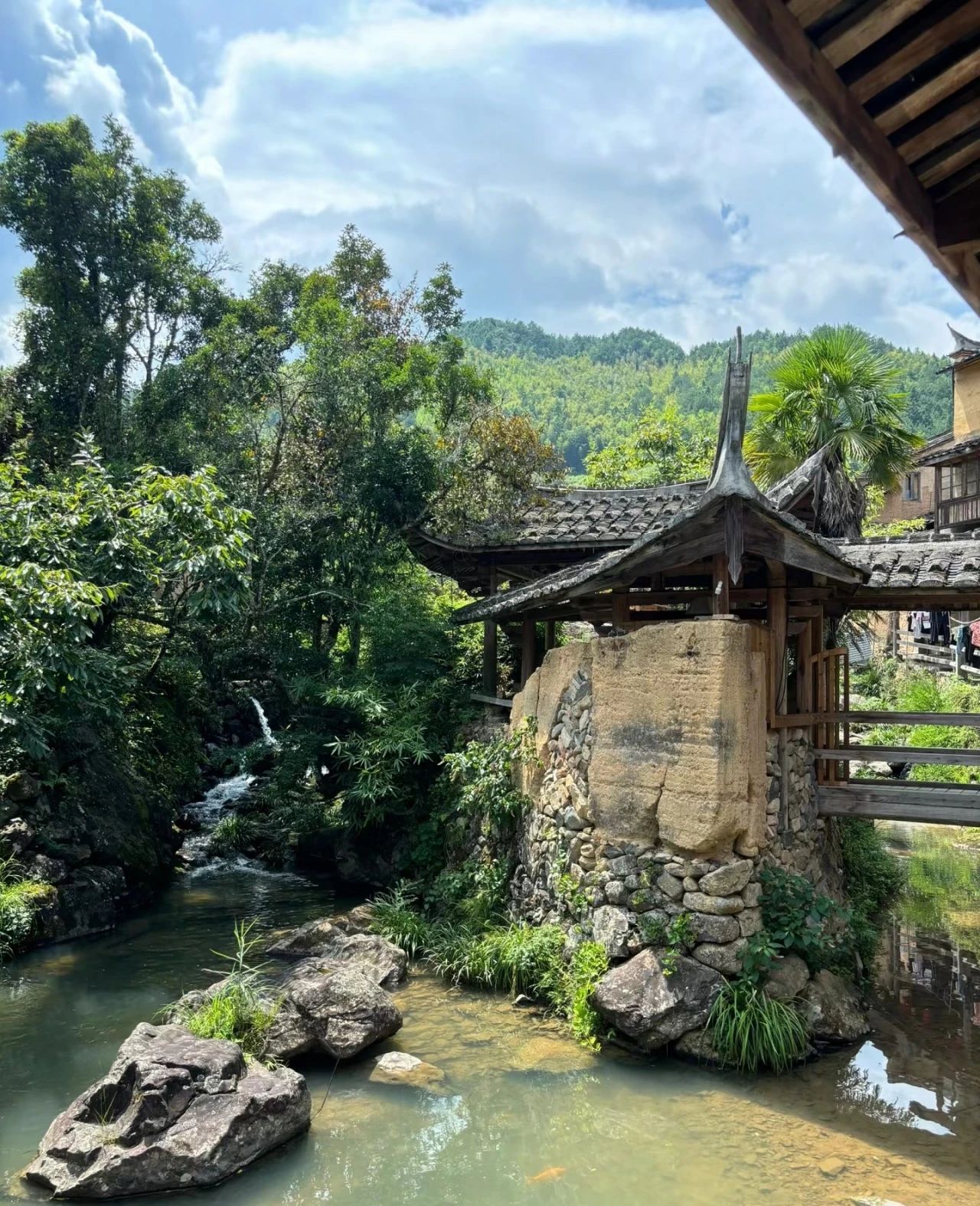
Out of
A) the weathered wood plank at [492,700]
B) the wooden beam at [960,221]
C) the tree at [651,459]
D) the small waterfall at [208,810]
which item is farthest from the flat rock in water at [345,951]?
the tree at [651,459]

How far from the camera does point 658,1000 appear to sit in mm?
7488

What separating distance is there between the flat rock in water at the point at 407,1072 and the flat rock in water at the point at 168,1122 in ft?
2.92

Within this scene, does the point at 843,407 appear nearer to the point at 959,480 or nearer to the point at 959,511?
the point at 959,511

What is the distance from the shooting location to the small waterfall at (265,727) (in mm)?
14469

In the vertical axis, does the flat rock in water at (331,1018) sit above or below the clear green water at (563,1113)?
above

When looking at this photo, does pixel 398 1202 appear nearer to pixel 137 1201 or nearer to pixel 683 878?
pixel 137 1201

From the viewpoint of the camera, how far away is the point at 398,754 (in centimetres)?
1214

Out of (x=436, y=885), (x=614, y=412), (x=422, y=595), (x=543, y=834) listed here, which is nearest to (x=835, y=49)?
(x=543, y=834)

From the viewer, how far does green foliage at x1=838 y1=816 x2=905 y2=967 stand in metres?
11.2

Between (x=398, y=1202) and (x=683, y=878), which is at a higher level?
(x=683, y=878)

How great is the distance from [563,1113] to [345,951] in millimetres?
3465

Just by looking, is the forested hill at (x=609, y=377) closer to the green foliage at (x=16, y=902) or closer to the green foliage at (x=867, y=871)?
the green foliage at (x=867, y=871)

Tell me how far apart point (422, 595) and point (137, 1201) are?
34.4ft

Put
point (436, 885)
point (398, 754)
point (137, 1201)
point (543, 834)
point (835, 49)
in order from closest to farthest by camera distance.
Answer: point (835, 49) → point (137, 1201) → point (543, 834) → point (436, 885) → point (398, 754)
